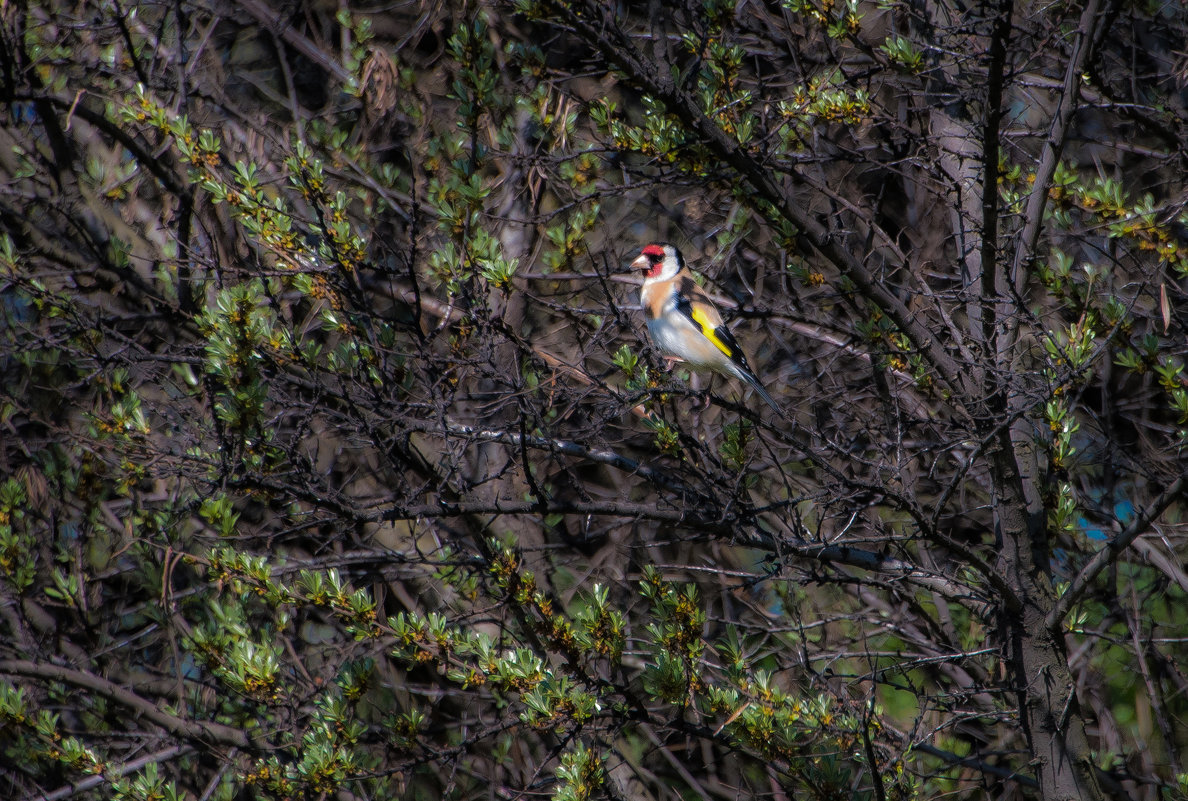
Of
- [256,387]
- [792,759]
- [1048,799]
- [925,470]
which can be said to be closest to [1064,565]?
[925,470]

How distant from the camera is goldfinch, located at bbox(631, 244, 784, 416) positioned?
18.1 feet

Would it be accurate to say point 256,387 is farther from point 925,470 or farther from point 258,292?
point 925,470

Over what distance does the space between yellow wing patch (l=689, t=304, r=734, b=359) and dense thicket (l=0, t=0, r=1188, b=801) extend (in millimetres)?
271

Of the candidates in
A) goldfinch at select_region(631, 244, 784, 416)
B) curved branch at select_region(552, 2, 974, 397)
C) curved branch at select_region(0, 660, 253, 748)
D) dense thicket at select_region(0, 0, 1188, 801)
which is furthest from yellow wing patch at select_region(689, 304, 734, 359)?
curved branch at select_region(0, 660, 253, 748)

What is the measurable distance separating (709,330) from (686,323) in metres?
0.16

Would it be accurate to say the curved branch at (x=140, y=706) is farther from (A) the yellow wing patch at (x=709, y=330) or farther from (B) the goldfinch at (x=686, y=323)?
(A) the yellow wing patch at (x=709, y=330)

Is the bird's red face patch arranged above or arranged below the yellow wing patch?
above

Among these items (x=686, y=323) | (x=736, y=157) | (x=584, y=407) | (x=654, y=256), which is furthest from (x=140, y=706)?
(x=736, y=157)

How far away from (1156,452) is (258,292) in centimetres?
413

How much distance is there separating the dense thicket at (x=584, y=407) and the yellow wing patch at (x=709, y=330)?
271 millimetres

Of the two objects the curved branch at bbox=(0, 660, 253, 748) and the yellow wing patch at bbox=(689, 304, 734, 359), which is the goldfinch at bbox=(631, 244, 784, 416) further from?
the curved branch at bbox=(0, 660, 253, 748)

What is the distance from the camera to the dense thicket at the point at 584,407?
12.3 feet

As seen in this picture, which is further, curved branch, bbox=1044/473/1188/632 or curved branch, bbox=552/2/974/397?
curved branch, bbox=552/2/974/397

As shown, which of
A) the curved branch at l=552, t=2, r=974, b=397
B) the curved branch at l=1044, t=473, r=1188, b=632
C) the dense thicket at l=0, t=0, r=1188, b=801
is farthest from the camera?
the dense thicket at l=0, t=0, r=1188, b=801
